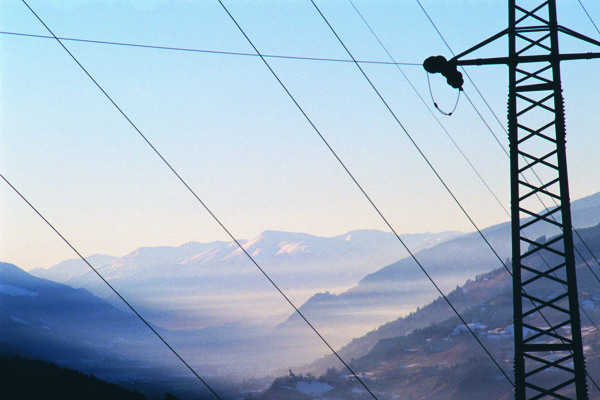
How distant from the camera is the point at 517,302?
16.0 meters

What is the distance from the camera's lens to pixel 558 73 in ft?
55.7

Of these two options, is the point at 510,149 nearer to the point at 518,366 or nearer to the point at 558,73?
the point at 558,73

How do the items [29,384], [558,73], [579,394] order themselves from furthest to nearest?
1. [29,384]
2. [558,73]
3. [579,394]

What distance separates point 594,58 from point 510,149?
105 inches

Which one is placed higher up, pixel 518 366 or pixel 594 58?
pixel 594 58

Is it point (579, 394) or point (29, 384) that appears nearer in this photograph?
point (579, 394)

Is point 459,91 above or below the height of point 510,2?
below

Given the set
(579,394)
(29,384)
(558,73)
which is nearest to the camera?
(579,394)

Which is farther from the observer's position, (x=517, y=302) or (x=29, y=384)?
(x=29, y=384)

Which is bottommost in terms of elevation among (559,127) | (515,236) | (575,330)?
(575,330)

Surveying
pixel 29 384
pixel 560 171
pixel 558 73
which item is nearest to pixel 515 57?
pixel 558 73

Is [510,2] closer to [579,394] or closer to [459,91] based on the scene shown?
[459,91]

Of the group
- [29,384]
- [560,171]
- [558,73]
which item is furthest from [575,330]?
[29,384]

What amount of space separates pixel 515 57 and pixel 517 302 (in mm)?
5509
